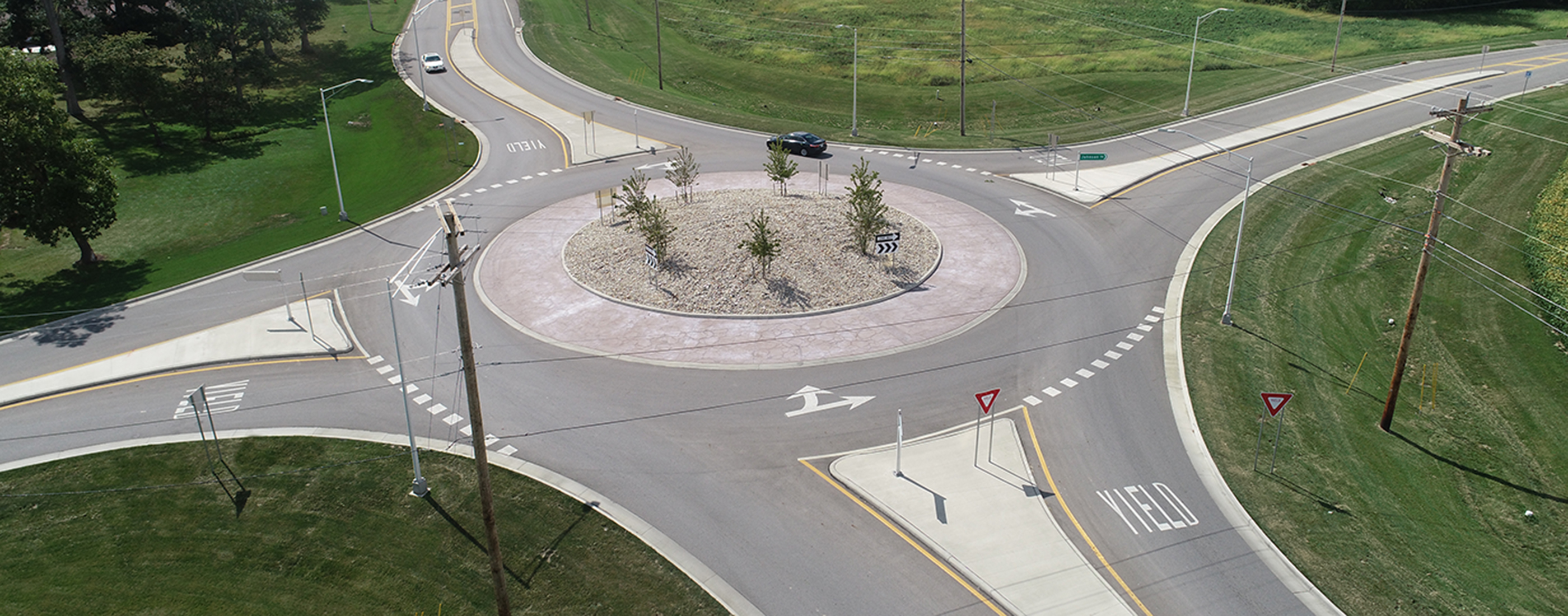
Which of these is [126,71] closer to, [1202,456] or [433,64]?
[433,64]

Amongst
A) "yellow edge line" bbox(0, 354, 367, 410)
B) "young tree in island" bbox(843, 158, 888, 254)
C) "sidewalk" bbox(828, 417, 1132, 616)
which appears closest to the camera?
"sidewalk" bbox(828, 417, 1132, 616)

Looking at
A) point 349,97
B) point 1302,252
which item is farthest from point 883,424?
point 349,97

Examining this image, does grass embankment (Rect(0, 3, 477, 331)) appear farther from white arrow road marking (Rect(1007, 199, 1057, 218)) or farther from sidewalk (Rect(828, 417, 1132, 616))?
white arrow road marking (Rect(1007, 199, 1057, 218))

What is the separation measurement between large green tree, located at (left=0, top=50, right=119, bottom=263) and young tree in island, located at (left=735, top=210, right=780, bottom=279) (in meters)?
25.9

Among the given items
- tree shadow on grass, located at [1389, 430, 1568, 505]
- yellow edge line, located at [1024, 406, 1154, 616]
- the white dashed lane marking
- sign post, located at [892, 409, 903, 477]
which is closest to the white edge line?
the white dashed lane marking

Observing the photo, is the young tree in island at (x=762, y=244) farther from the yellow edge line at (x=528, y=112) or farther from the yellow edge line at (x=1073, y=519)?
the yellow edge line at (x=528, y=112)

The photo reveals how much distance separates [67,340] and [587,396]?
19.6 m

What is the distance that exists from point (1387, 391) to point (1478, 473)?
419 centimetres

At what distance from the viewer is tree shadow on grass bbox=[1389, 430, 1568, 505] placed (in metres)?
23.0

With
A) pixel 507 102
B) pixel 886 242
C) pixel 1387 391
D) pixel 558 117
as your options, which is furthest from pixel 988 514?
pixel 507 102

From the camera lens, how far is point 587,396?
27.8 m

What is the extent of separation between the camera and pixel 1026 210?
42.6 meters

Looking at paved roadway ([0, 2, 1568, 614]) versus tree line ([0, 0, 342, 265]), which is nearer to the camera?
paved roadway ([0, 2, 1568, 614])

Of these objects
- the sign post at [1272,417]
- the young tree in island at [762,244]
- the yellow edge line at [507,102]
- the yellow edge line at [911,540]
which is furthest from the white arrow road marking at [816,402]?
the yellow edge line at [507,102]
